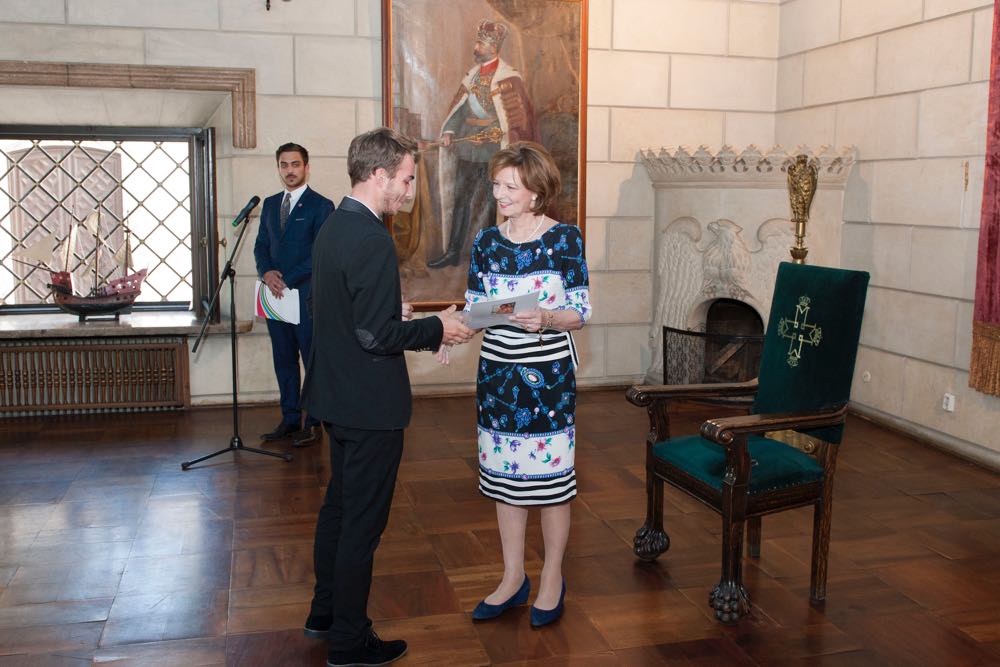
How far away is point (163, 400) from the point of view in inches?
262

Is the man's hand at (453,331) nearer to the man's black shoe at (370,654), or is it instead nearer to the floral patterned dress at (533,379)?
the floral patterned dress at (533,379)

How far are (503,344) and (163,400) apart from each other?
4.17 meters

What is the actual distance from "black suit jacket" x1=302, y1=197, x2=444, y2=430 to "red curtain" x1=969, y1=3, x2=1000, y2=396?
12.0 feet

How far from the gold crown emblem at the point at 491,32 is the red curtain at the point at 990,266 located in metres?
3.14

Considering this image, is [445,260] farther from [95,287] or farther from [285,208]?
[95,287]

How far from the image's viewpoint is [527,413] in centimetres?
320

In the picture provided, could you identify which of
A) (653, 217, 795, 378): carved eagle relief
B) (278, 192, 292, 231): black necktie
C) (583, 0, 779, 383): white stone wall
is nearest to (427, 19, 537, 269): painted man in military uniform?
(583, 0, 779, 383): white stone wall

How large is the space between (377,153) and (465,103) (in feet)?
13.7

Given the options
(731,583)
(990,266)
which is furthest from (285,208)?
(990,266)

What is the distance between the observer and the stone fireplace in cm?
648

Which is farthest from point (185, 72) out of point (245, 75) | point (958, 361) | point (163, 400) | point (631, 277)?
point (958, 361)

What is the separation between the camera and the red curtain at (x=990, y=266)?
5184 millimetres

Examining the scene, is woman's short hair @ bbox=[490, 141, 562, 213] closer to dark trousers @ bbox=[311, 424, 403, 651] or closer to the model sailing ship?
dark trousers @ bbox=[311, 424, 403, 651]

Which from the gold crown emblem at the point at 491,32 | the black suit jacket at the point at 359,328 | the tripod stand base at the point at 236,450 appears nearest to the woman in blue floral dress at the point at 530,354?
the black suit jacket at the point at 359,328
